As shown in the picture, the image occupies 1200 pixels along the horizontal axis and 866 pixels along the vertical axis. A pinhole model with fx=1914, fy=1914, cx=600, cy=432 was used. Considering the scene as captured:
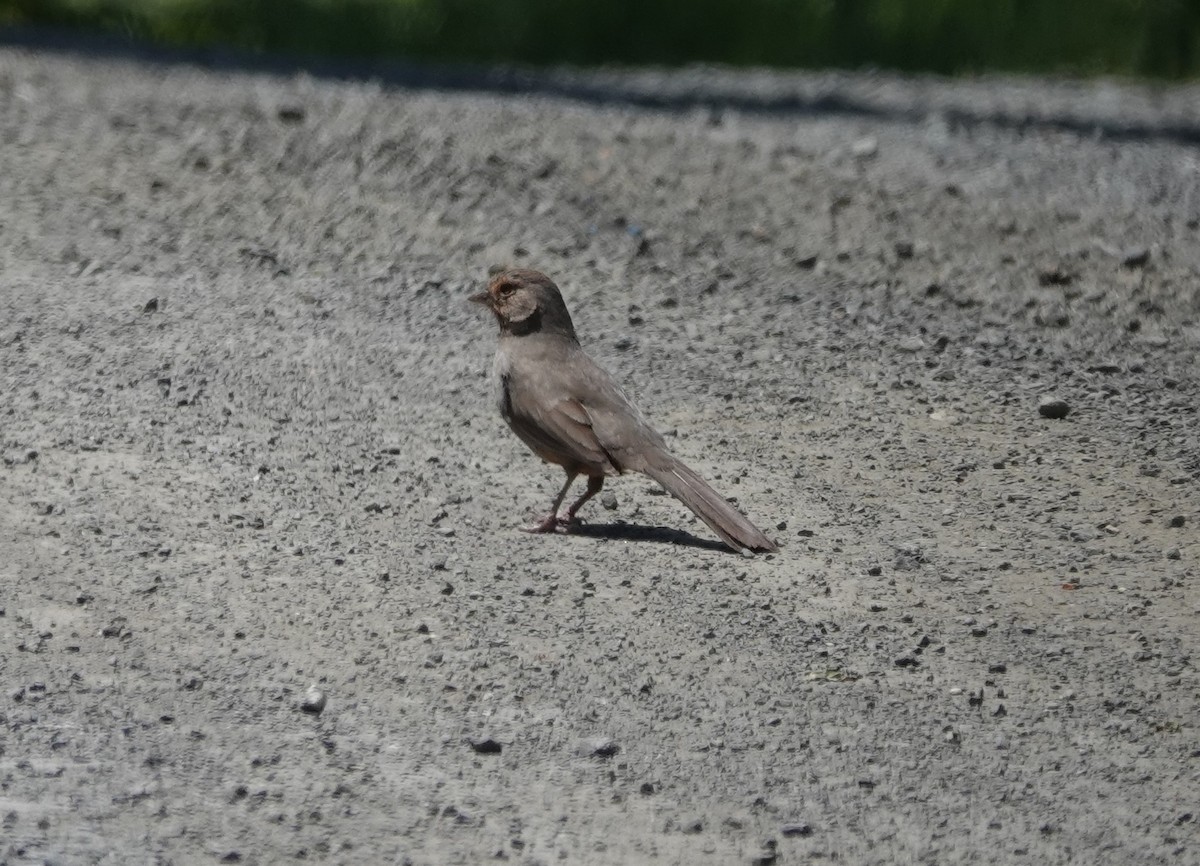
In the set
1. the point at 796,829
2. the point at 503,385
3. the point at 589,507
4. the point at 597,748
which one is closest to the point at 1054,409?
the point at 589,507

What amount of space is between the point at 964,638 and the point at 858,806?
1.19m

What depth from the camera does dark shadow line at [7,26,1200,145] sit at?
13.7 meters

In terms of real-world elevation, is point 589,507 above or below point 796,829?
below

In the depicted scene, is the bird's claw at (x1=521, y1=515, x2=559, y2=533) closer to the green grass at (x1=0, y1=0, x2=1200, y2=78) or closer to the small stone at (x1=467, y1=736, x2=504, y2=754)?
the small stone at (x1=467, y1=736, x2=504, y2=754)

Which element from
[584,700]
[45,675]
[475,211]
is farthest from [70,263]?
[584,700]

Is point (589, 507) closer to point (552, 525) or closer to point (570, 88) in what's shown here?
point (552, 525)

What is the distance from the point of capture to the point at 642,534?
675 centimetres

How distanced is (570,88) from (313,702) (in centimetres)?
968

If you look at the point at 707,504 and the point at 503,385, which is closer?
the point at 707,504

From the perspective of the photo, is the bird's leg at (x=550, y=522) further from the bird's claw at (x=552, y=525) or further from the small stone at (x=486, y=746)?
the small stone at (x=486, y=746)

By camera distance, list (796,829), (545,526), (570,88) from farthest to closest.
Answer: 1. (570,88)
2. (545,526)
3. (796,829)

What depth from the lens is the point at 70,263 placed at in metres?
8.82

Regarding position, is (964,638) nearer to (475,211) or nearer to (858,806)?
(858,806)

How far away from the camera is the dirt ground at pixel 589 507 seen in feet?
15.8
